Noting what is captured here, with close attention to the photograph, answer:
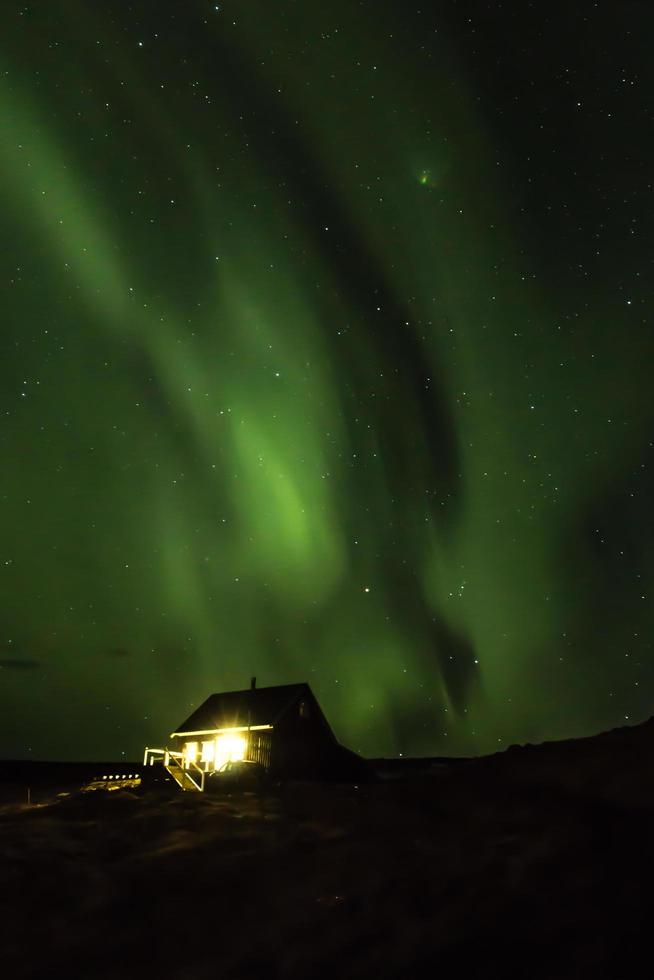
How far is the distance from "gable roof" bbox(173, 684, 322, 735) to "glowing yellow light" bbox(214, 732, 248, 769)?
1.51 ft

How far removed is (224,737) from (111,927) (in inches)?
872

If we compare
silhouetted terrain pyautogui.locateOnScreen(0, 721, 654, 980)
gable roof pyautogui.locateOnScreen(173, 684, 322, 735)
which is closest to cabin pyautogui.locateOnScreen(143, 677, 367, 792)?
gable roof pyautogui.locateOnScreen(173, 684, 322, 735)

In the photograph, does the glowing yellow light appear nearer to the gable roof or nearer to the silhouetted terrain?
the gable roof

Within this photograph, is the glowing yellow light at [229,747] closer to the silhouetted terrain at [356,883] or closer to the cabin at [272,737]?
the cabin at [272,737]

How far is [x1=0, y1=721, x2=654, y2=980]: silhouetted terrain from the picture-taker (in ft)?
22.5

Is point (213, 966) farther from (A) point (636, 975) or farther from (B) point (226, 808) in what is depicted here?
(B) point (226, 808)

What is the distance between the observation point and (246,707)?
3078 cm

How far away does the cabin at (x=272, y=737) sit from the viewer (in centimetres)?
2756

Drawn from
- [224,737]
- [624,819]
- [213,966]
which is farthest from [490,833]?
[224,737]

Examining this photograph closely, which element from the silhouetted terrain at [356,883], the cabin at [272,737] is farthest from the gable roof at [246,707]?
the silhouetted terrain at [356,883]

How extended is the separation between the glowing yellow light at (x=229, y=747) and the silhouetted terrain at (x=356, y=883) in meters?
15.8

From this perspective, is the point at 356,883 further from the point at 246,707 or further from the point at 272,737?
the point at 246,707

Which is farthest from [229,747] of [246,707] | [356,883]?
[356,883]

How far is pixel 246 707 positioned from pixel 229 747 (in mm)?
2171
